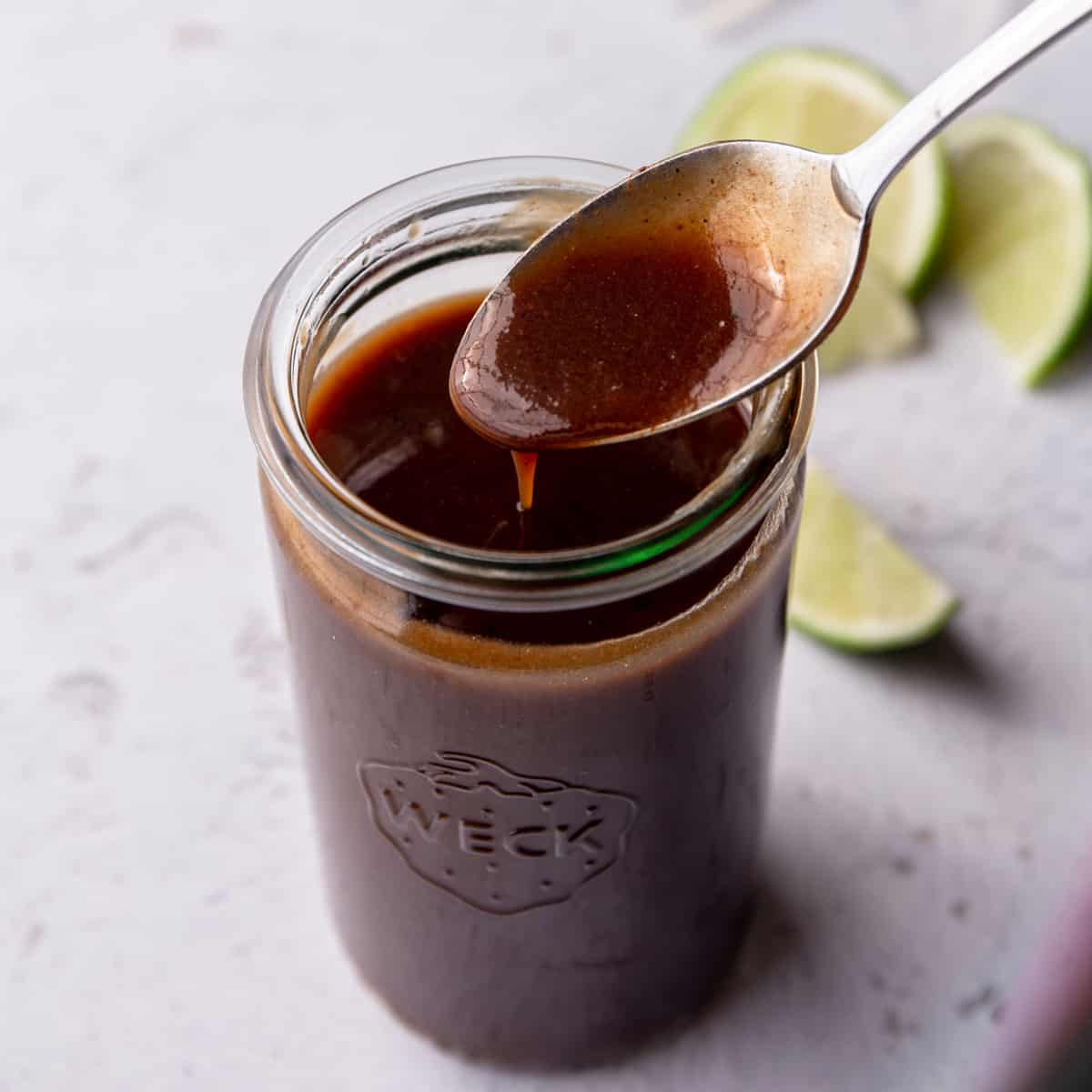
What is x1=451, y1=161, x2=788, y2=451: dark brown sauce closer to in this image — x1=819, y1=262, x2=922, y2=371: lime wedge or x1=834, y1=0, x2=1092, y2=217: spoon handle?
x1=834, y1=0, x2=1092, y2=217: spoon handle

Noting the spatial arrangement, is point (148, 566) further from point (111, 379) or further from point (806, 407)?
point (806, 407)

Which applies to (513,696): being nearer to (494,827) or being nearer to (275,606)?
(494,827)

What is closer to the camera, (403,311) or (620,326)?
(620,326)

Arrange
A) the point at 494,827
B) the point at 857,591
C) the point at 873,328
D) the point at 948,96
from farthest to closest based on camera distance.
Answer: the point at 873,328
the point at 857,591
the point at 494,827
the point at 948,96

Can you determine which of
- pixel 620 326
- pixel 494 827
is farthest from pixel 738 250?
pixel 494 827

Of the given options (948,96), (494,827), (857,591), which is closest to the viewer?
(948,96)

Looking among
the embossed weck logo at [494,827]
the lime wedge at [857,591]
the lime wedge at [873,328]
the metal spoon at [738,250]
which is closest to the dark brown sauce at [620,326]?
the metal spoon at [738,250]

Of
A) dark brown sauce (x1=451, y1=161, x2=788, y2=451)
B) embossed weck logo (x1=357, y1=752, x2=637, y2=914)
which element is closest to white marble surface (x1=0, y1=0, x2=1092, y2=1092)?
embossed weck logo (x1=357, y1=752, x2=637, y2=914)
